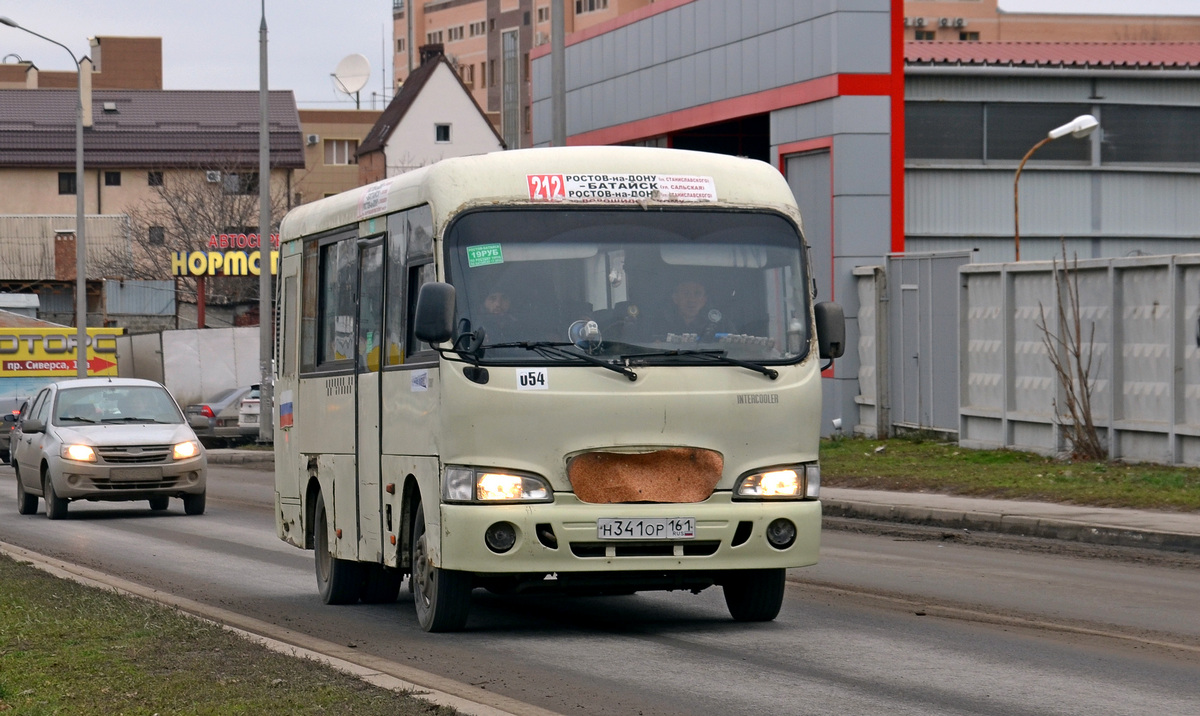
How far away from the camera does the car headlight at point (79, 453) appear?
22.5 meters

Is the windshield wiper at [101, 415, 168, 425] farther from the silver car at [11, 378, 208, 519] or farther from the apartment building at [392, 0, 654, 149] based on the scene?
the apartment building at [392, 0, 654, 149]

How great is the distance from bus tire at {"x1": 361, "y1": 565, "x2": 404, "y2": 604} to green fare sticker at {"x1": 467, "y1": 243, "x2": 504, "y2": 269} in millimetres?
3038

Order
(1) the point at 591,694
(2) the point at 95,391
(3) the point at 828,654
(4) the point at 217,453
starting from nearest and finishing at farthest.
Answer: (1) the point at 591,694 < (3) the point at 828,654 < (2) the point at 95,391 < (4) the point at 217,453

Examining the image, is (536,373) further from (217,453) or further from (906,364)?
(217,453)

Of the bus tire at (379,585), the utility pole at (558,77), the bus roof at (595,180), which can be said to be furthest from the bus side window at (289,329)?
the utility pole at (558,77)

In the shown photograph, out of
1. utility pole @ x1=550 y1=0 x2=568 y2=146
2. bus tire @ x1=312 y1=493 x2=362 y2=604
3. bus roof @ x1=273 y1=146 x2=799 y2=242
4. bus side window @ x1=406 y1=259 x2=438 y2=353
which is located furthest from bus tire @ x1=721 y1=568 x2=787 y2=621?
utility pole @ x1=550 y1=0 x2=568 y2=146

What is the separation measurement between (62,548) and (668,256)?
31.9ft

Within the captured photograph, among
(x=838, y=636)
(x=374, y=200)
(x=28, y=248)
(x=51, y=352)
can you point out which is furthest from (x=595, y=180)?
(x=28, y=248)

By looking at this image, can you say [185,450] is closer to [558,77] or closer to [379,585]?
[558,77]

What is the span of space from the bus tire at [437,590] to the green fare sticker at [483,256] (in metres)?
1.37

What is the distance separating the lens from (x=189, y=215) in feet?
250

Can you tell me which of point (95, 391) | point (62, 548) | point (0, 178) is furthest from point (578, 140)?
point (0, 178)

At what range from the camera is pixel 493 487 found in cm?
988

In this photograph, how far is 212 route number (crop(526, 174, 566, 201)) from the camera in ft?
34.0
